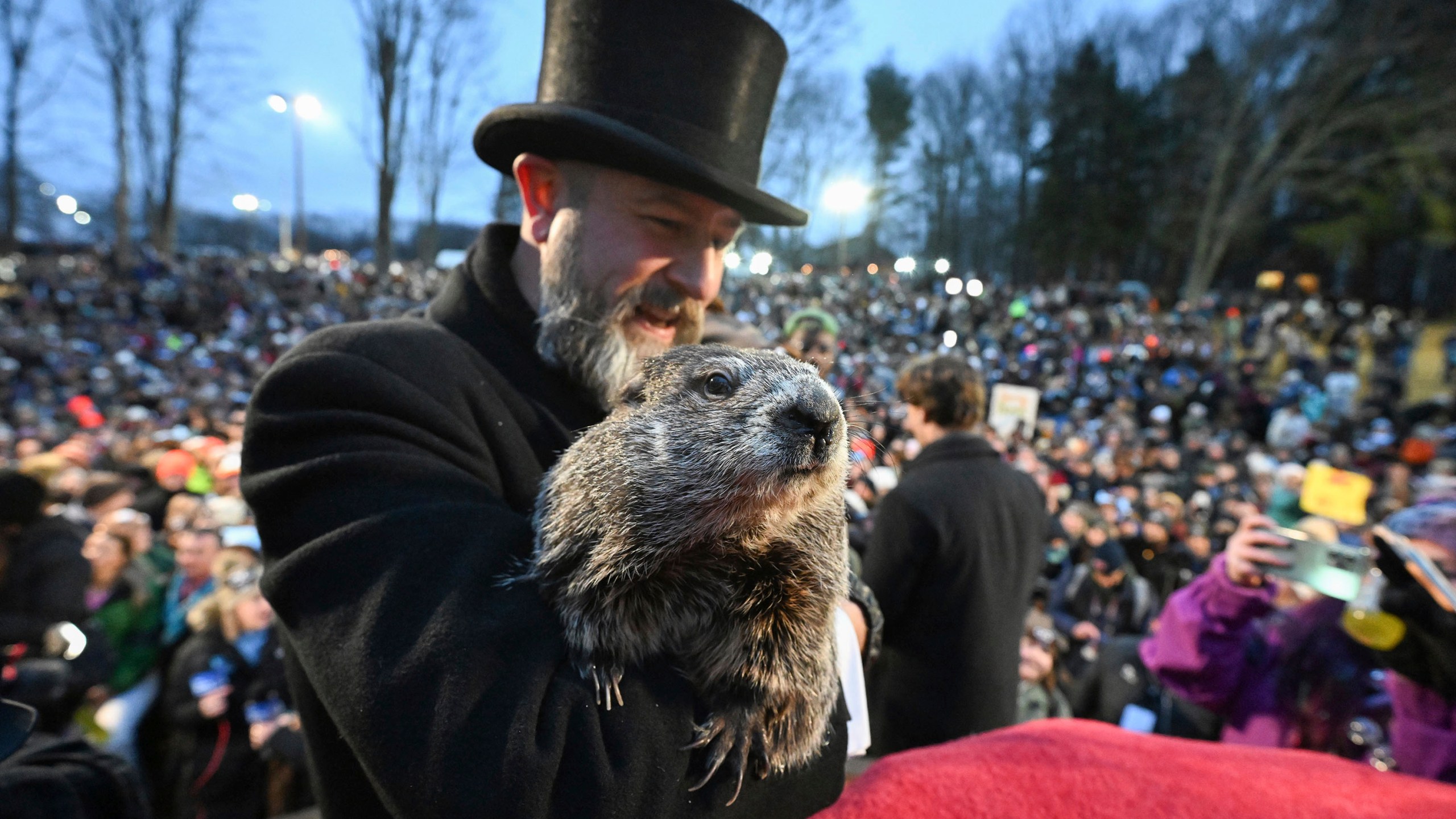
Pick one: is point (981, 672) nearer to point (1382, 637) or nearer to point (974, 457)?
point (974, 457)

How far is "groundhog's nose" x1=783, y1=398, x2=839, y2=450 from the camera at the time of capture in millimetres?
1248

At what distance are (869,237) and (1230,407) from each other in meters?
33.5

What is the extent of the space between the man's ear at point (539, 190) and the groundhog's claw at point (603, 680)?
3.89 feet

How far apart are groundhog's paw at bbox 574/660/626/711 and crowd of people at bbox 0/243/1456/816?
793mm

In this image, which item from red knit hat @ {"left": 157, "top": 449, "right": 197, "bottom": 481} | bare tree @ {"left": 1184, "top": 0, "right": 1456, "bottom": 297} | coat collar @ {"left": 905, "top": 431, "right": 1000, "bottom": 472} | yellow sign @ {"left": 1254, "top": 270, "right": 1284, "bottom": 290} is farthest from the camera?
yellow sign @ {"left": 1254, "top": 270, "right": 1284, "bottom": 290}

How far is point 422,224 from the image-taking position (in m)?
41.2

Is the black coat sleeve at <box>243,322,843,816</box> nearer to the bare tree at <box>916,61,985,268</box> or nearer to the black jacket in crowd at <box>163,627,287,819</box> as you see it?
the black jacket in crowd at <box>163,627,287,819</box>

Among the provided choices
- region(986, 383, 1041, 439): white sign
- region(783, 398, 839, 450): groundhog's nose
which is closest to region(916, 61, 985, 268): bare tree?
region(986, 383, 1041, 439): white sign

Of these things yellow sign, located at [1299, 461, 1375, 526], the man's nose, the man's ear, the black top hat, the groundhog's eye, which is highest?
the black top hat

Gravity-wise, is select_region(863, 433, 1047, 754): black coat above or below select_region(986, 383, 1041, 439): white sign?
below

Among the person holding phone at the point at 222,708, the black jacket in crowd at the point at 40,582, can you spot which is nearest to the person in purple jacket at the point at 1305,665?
the person holding phone at the point at 222,708

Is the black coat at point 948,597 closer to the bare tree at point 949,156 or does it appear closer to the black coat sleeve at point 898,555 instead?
the black coat sleeve at point 898,555

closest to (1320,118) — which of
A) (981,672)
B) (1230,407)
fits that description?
(1230,407)

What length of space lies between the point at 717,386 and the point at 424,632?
670 millimetres
